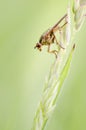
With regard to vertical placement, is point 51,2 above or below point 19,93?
above

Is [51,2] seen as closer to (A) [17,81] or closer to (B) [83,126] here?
(A) [17,81]

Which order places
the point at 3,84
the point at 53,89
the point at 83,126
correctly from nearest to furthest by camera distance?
the point at 53,89 → the point at 83,126 → the point at 3,84

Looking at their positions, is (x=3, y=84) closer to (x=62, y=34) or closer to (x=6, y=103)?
(x=6, y=103)

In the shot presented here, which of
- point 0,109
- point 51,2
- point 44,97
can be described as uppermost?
point 51,2

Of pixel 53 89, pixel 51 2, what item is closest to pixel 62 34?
pixel 53 89

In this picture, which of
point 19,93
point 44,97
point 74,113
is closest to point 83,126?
point 74,113

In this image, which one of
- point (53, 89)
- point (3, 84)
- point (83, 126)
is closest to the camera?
point (53, 89)

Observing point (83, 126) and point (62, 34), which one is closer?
point (62, 34)
